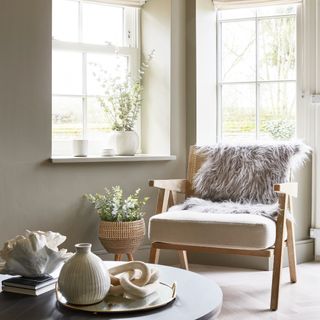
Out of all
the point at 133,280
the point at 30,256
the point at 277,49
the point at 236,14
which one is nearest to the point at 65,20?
the point at 236,14

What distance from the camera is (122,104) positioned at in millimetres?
3633

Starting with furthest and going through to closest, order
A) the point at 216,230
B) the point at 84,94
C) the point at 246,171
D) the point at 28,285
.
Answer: the point at 84,94 < the point at 246,171 < the point at 216,230 < the point at 28,285

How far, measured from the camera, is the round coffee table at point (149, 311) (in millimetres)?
1440

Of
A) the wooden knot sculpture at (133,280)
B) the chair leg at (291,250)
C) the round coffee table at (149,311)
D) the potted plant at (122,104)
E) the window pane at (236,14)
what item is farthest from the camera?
the window pane at (236,14)

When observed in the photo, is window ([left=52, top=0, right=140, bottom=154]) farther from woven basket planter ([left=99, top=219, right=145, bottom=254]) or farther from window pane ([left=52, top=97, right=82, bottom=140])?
woven basket planter ([left=99, top=219, right=145, bottom=254])

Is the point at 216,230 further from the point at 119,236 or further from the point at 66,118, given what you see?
the point at 66,118

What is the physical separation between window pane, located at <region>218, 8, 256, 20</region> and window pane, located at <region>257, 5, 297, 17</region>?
0.05 metres

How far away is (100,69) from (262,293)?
1816 mm

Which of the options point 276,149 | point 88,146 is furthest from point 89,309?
point 88,146

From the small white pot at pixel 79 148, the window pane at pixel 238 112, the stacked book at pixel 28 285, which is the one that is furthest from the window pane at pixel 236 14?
the stacked book at pixel 28 285

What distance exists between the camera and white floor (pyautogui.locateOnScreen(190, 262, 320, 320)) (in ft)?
8.73

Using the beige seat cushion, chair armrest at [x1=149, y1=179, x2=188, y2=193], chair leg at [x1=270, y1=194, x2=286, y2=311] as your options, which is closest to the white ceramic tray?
the beige seat cushion

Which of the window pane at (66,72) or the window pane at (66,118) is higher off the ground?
the window pane at (66,72)

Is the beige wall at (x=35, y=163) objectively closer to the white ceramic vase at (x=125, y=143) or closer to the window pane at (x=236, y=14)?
the white ceramic vase at (x=125, y=143)
